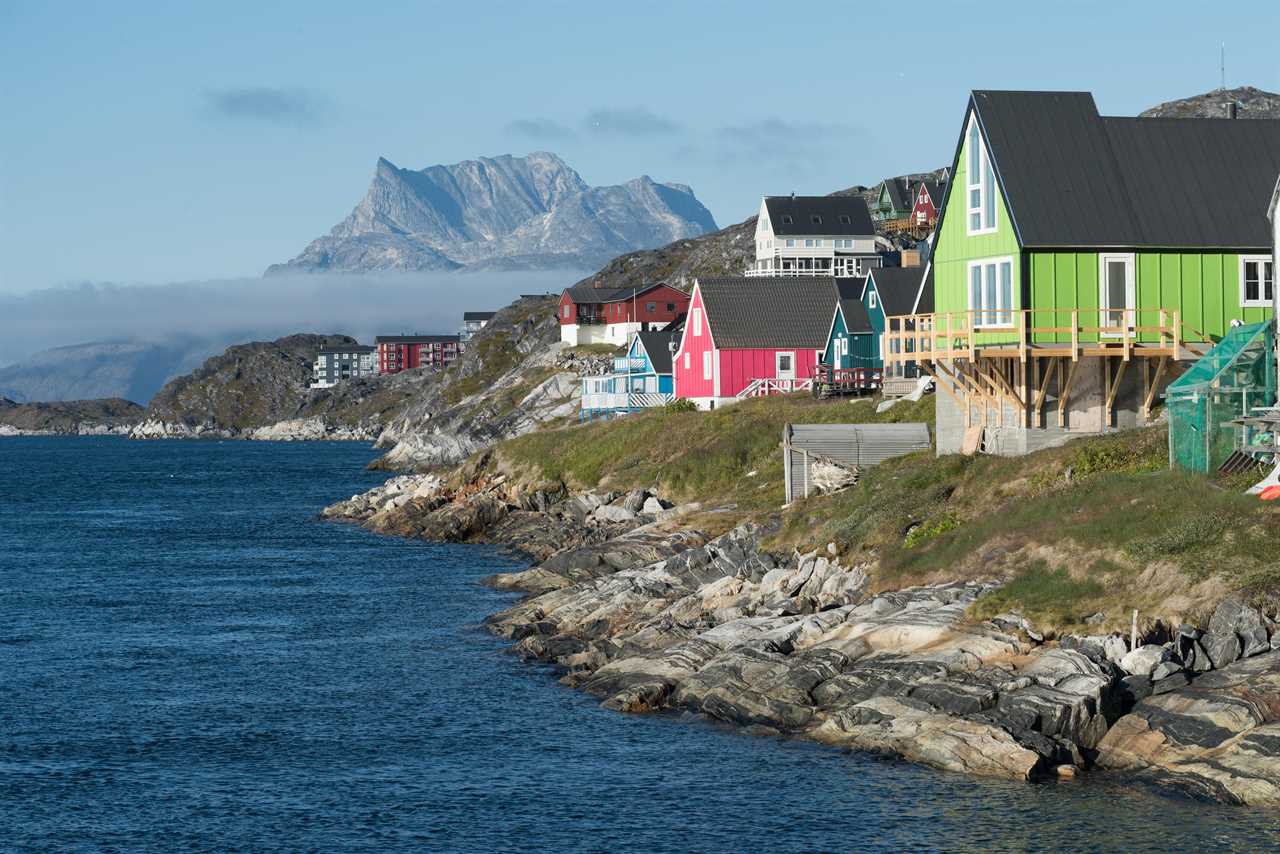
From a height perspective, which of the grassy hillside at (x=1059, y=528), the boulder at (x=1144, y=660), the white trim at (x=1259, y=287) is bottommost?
the boulder at (x=1144, y=660)

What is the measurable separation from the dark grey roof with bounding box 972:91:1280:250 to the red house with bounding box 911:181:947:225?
11055cm

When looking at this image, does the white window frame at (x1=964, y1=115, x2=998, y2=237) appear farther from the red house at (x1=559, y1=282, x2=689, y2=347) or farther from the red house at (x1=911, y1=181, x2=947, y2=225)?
the red house at (x1=911, y1=181, x2=947, y2=225)

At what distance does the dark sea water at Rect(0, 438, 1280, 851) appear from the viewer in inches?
1097

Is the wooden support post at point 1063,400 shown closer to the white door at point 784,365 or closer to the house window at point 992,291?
the house window at point 992,291

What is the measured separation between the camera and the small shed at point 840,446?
5828 centimetres

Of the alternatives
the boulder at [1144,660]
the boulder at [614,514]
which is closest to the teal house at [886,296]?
the boulder at [614,514]

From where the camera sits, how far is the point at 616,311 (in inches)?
6855

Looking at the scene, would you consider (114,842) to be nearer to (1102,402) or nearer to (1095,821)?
(1095,821)

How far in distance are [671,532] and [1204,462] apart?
24352mm

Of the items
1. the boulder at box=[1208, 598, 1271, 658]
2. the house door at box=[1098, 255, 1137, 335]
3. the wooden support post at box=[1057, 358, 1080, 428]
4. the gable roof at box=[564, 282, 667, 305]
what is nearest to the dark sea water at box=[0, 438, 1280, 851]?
the boulder at box=[1208, 598, 1271, 658]

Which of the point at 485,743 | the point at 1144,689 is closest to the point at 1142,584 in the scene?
the point at 1144,689

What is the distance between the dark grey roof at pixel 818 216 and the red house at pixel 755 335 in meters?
59.0

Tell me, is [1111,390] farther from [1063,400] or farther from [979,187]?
[979,187]

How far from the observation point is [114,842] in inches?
1132
